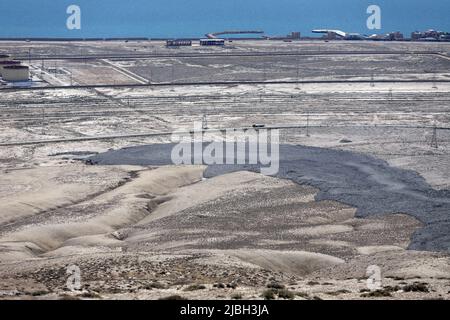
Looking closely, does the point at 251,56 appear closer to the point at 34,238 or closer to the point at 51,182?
the point at 51,182

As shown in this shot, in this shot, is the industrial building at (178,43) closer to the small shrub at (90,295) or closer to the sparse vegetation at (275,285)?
the sparse vegetation at (275,285)

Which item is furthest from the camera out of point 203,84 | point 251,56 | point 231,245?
point 251,56

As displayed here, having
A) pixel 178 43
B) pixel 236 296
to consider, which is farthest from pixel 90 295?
pixel 178 43

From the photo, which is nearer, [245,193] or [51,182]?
[245,193]

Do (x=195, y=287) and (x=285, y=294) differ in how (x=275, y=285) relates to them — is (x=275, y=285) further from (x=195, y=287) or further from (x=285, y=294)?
(x=195, y=287)

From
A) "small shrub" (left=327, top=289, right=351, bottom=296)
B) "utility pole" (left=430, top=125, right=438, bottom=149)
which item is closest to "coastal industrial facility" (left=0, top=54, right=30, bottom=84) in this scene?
"utility pole" (left=430, top=125, right=438, bottom=149)
